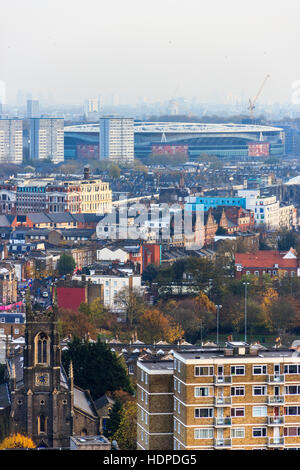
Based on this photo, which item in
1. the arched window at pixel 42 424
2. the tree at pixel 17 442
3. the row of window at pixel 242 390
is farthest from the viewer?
the arched window at pixel 42 424

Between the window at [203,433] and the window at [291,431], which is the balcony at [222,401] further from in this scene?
the window at [291,431]

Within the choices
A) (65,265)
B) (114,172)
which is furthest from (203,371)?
(114,172)

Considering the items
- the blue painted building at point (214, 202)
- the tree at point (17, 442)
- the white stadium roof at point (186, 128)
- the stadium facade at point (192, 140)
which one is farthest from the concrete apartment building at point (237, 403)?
the white stadium roof at point (186, 128)

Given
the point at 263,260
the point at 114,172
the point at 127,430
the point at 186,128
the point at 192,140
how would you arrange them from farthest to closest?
the point at 186,128
the point at 192,140
the point at 114,172
the point at 263,260
the point at 127,430

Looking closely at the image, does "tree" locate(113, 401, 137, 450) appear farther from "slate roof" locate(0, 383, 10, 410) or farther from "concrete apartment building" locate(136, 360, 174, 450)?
"slate roof" locate(0, 383, 10, 410)

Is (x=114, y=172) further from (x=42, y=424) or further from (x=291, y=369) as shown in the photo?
(x=291, y=369)

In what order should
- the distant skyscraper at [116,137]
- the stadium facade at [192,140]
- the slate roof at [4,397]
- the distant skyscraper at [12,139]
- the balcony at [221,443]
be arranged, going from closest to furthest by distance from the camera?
the balcony at [221,443] → the slate roof at [4,397] → the distant skyscraper at [12,139] → the distant skyscraper at [116,137] → the stadium facade at [192,140]

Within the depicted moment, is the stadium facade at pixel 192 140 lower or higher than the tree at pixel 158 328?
lower
